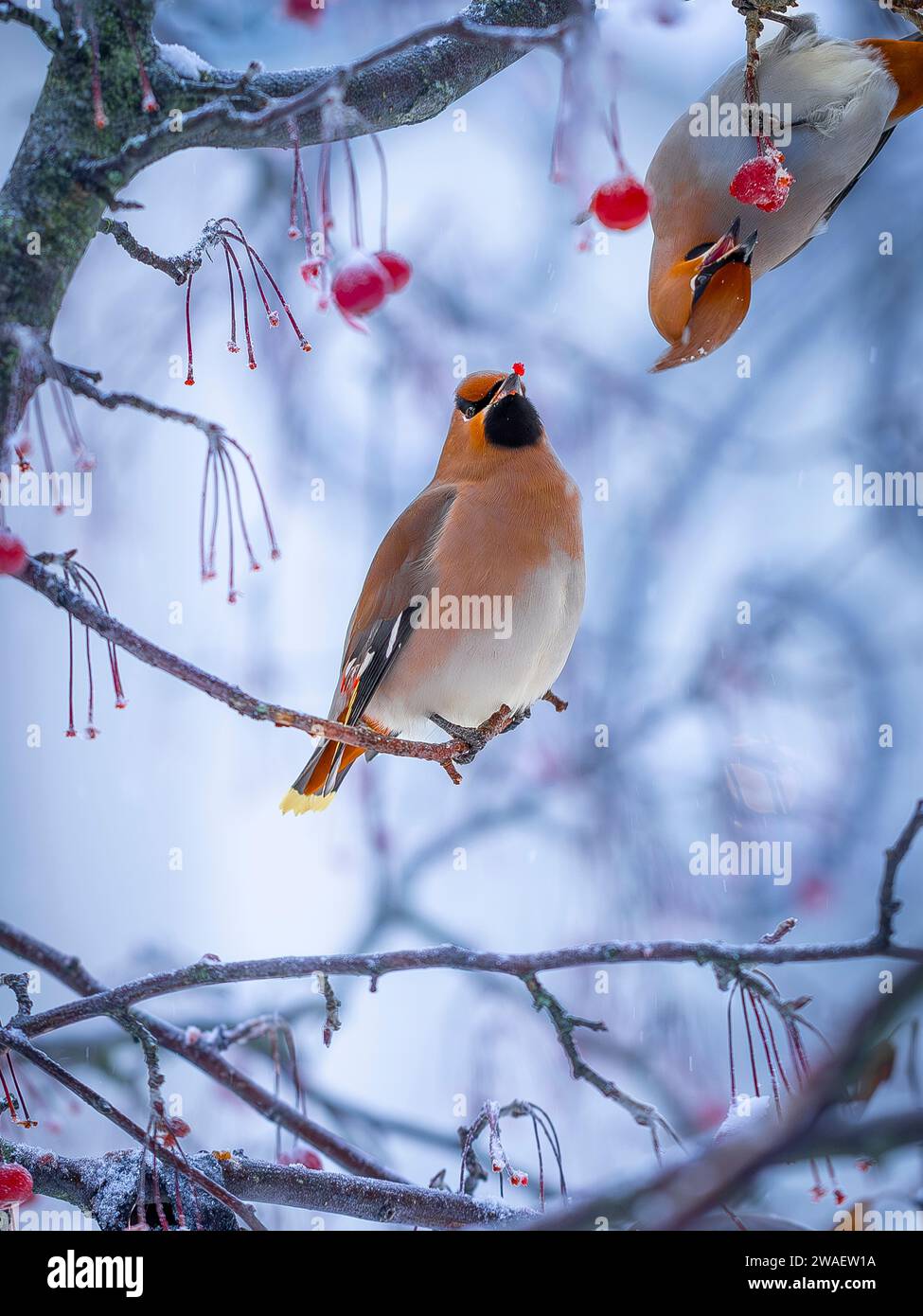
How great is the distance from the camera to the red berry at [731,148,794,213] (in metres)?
1.24

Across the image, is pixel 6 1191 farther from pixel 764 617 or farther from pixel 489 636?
pixel 764 617

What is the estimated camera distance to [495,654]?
1.42 metres

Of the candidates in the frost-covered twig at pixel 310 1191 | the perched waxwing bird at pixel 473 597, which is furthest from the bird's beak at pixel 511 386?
the frost-covered twig at pixel 310 1191

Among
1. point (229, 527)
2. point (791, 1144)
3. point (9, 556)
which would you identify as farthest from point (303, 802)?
point (791, 1144)

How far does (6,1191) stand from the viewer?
1.13 m

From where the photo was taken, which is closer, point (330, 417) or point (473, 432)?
point (473, 432)

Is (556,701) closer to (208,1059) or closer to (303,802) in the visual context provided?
(303,802)

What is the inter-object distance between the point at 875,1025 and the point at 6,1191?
0.90 m

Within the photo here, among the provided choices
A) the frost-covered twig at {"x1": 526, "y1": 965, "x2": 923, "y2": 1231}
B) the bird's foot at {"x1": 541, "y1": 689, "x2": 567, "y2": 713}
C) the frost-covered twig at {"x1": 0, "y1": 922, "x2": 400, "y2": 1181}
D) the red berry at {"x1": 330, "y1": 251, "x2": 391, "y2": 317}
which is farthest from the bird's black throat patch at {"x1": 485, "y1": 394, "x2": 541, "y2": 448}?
the frost-covered twig at {"x1": 526, "y1": 965, "x2": 923, "y2": 1231}

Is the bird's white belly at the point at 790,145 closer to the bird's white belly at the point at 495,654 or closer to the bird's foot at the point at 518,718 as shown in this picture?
the bird's white belly at the point at 495,654

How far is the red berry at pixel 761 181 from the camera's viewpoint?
1236 millimetres

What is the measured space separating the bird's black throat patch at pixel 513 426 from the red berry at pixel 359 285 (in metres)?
0.42
